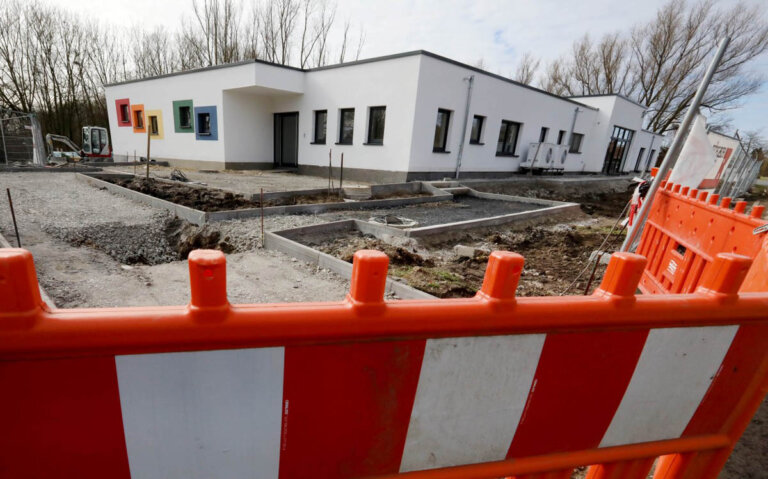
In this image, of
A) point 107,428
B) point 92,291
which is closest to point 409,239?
point 92,291

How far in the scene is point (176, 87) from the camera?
743 inches

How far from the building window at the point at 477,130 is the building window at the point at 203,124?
13304 mm

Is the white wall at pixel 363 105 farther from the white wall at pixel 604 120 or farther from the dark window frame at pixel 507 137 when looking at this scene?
the white wall at pixel 604 120

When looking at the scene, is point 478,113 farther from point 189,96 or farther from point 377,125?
point 189,96

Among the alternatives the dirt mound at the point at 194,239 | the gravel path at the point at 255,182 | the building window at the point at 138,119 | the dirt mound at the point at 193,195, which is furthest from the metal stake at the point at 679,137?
the building window at the point at 138,119

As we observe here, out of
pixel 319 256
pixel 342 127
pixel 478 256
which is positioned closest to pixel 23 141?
pixel 342 127

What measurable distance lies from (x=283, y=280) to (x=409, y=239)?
8.12ft

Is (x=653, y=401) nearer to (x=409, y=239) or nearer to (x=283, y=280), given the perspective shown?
(x=283, y=280)

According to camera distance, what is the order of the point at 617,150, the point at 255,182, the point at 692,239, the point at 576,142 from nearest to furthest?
1. the point at 692,239
2. the point at 255,182
3. the point at 576,142
4. the point at 617,150

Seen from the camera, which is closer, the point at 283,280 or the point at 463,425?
the point at 463,425

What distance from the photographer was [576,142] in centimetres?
2391

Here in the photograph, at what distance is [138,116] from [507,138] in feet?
72.9

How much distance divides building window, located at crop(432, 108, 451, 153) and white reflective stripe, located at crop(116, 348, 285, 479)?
47.9ft

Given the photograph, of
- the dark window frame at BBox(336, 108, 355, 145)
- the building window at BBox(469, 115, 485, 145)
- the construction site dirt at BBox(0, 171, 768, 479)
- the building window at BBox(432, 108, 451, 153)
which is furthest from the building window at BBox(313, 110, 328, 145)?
the construction site dirt at BBox(0, 171, 768, 479)
